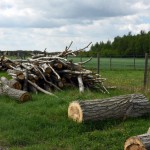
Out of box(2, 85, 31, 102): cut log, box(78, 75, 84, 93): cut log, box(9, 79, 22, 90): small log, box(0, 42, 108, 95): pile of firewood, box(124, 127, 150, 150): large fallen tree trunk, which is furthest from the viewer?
box(0, 42, 108, 95): pile of firewood

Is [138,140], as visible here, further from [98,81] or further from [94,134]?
[98,81]

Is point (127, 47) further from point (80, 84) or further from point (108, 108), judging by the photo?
point (108, 108)

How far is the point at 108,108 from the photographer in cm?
938

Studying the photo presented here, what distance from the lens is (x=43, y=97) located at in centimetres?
1326

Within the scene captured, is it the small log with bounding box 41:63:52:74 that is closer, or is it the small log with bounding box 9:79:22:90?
the small log with bounding box 9:79:22:90

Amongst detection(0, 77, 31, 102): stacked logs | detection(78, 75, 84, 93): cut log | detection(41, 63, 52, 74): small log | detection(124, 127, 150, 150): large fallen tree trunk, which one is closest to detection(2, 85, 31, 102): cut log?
detection(0, 77, 31, 102): stacked logs

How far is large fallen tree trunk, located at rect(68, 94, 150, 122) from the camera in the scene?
909 cm

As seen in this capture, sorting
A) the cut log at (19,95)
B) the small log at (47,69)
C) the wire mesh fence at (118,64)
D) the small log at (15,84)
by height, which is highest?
the small log at (47,69)

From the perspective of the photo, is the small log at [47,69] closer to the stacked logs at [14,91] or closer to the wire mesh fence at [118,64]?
the stacked logs at [14,91]

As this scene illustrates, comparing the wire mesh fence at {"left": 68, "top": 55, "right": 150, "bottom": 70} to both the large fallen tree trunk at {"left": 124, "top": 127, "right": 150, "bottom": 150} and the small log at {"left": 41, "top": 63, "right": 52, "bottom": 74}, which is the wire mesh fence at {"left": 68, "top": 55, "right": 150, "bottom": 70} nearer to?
the small log at {"left": 41, "top": 63, "right": 52, "bottom": 74}

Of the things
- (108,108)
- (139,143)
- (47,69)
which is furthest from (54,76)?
(139,143)

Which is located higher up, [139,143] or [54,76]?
[54,76]

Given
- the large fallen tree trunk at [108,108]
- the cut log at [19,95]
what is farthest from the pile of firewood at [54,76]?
the large fallen tree trunk at [108,108]

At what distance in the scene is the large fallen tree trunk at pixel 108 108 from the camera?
29.8 feet
